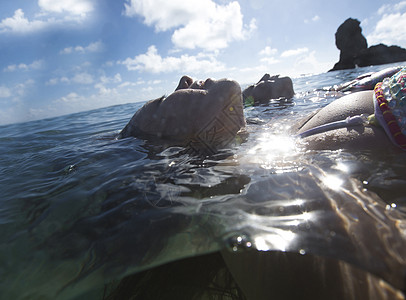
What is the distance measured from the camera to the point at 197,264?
3.78 ft

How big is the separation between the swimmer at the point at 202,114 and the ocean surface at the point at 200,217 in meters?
0.67

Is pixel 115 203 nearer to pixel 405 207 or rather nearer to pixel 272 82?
pixel 405 207

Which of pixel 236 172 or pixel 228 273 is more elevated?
pixel 236 172

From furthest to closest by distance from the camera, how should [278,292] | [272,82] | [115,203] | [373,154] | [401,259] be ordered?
[272,82]
[373,154]
[115,203]
[278,292]
[401,259]

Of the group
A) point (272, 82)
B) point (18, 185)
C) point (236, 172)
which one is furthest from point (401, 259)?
point (272, 82)

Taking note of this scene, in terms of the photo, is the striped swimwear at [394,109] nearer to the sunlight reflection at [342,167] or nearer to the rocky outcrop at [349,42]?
the sunlight reflection at [342,167]

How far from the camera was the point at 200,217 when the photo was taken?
1.21m

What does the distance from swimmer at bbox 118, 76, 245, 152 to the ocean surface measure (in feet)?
2.21

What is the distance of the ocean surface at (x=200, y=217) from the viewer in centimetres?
95

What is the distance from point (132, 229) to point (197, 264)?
45cm

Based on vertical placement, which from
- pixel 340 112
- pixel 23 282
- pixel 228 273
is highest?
pixel 340 112

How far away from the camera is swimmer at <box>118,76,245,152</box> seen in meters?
2.50

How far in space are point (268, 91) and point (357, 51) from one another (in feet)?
230

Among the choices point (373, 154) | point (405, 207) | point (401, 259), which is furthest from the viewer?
point (373, 154)
